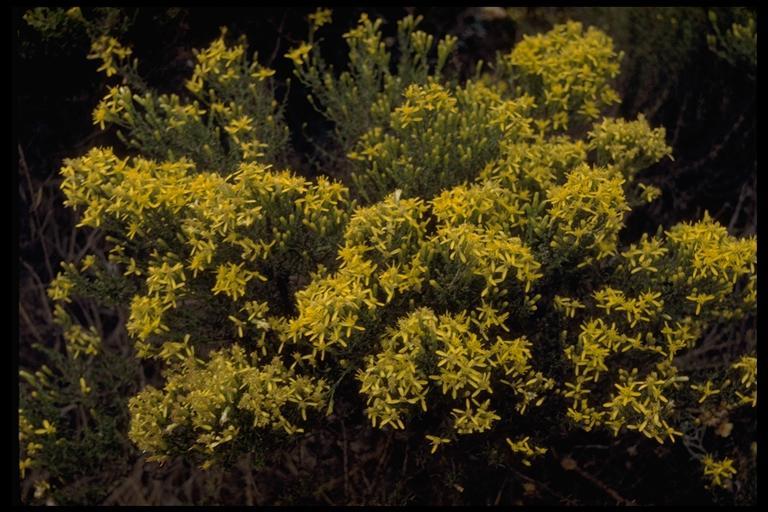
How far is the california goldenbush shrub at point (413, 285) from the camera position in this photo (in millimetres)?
3400

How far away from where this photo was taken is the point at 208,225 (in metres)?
3.58

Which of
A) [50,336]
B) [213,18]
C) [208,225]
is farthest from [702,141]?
[50,336]

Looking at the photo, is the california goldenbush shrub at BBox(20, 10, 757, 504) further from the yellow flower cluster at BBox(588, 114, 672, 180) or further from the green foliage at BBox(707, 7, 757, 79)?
the green foliage at BBox(707, 7, 757, 79)

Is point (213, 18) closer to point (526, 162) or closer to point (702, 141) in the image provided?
point (526, 162)

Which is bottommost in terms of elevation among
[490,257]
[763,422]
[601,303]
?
[763,422]

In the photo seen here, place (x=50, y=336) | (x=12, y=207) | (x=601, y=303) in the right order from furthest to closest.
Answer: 1. (x=50, y=336)
2. (x=12, y=207)
3. (x=601, y=303)

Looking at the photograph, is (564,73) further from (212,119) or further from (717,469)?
(717,469)

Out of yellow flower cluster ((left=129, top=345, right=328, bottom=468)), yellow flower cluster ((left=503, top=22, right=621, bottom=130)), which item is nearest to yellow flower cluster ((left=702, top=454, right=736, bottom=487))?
yellow flower cluster ((left=503, top=22, right=621, bottom=130))

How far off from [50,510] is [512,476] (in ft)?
8.16

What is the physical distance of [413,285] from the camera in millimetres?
3525

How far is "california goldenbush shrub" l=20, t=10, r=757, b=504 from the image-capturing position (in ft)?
11.2

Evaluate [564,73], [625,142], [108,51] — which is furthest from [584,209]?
[108,51]

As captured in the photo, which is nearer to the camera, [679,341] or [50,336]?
[679,341]

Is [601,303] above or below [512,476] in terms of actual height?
above
